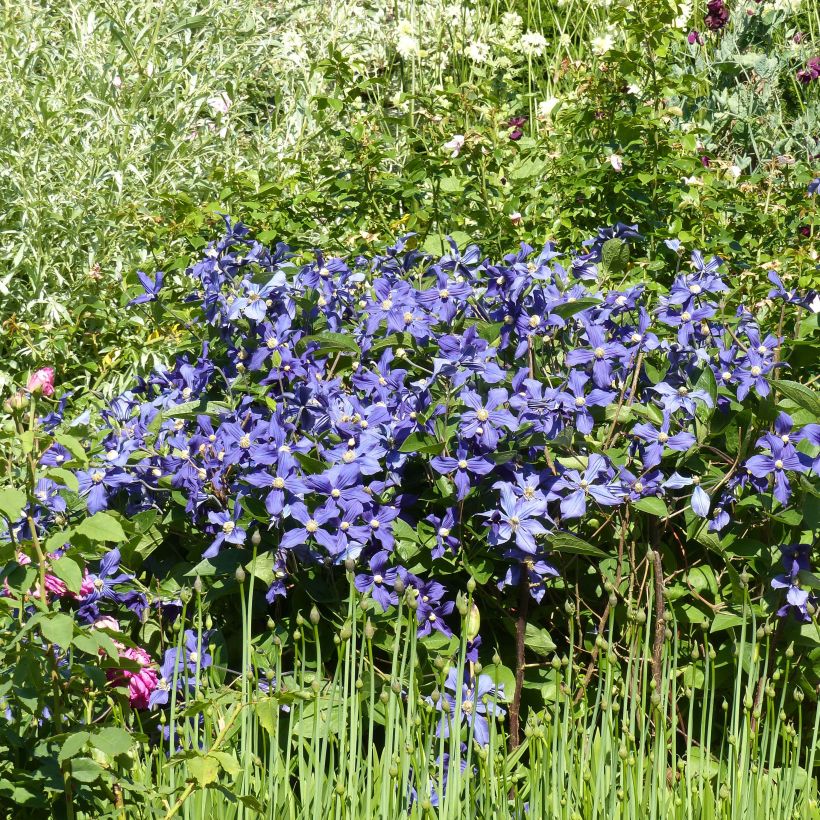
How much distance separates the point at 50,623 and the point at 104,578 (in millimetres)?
616

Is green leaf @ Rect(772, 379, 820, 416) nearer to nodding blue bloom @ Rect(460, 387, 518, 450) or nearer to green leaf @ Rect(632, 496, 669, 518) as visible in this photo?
green leaf @ Rect(632, 496, 669, 518)

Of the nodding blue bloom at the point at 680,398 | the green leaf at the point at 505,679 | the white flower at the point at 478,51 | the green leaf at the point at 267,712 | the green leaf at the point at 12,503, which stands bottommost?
the green leaf at the point at 505,679

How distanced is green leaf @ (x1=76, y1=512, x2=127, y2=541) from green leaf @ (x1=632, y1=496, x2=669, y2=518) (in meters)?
0.90

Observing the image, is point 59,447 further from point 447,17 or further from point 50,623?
point 447,17

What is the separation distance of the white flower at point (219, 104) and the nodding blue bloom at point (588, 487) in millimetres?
3039

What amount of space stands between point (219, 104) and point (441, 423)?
118 inches

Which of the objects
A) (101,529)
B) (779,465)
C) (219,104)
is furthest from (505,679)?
(219,104)

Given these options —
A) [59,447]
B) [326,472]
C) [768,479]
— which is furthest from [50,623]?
[768,479]

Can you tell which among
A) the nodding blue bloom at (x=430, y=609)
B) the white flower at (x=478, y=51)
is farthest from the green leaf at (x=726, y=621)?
the white flower at (x=478, y=51)

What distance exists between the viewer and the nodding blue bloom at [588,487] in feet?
6.02

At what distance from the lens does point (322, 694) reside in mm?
1853

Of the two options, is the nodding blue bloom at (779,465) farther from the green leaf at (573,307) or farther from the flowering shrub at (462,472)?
the green leaf at (573,307)

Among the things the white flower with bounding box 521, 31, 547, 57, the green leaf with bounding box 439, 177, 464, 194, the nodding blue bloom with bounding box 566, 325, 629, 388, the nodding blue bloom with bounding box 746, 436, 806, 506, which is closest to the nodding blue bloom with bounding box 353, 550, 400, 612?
the nodding blue bloom with bounding box 566, 325, 629, 388

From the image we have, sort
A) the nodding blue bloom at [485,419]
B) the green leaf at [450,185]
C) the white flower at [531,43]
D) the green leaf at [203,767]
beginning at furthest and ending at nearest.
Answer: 1. the white flower at [531,43]
2. the green leaf at [450,185]
3. the nodding blue bloom at [485,419]
4. the green leaf at [203,767]
